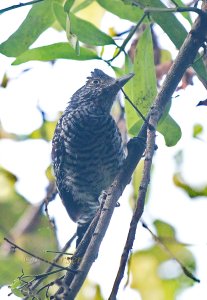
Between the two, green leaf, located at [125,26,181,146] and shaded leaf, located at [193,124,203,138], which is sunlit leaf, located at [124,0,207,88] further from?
shaded leaf, located at [193,124,203,138]

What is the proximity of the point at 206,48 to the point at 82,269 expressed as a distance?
1.01 metres

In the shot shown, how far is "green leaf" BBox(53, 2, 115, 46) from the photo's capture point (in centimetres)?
291

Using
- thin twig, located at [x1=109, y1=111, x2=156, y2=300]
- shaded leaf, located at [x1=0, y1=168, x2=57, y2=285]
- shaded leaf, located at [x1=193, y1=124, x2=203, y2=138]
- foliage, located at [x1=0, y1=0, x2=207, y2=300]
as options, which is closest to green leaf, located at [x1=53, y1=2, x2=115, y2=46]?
foliage, located at [x1=0, y1=0, x2=207, y2=300]

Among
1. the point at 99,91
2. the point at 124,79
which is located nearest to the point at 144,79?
the point at 124,79

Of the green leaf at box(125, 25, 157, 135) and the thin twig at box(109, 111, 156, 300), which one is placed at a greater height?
the thin twig at box(109, 111, 156, 300)

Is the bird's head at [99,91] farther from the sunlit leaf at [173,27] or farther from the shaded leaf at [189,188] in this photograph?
the sunlit leaf at [173,27]

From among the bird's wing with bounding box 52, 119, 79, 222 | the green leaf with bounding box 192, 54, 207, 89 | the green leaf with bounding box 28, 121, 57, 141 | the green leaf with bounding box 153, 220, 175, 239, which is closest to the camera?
the green leaf with bounding box 192, 54, 207, 89

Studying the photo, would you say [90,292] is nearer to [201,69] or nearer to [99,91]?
[201,69]

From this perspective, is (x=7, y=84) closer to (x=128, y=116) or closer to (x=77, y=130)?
(x=77, y=130)

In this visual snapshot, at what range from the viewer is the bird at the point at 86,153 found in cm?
444

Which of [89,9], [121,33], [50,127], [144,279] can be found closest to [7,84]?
[50,127]

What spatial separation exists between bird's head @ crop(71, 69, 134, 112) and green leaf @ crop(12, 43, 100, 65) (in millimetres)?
1519

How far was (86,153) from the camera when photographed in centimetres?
448

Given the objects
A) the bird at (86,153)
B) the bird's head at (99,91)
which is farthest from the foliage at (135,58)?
the bird's head at (99,91)
